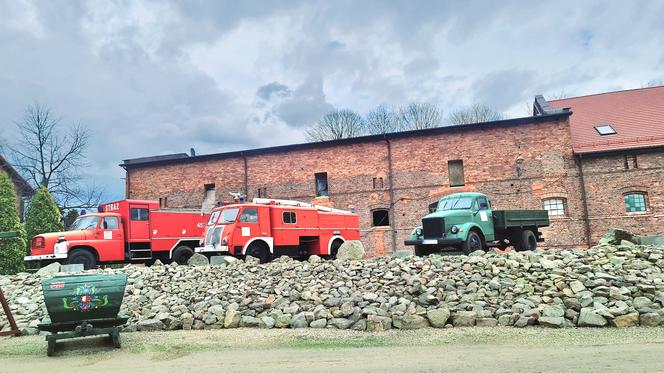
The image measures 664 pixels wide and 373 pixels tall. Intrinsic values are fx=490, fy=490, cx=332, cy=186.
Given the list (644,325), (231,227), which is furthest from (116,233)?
(644,325)

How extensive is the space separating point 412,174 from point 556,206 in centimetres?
710

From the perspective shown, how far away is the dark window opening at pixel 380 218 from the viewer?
2585 centimetres

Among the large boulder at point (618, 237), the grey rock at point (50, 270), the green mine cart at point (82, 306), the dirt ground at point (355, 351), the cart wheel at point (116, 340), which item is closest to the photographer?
the dirt ground at point (355, 351)

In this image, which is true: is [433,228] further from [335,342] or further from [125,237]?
[125,237]

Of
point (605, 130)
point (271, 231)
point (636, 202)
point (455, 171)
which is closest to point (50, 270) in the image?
point (271, 231)

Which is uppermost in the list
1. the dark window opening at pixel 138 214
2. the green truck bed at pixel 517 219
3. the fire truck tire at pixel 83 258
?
the dark window opening at pixel 138 214

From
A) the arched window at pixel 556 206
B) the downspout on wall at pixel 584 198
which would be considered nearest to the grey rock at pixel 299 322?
the arched window at pixel 556 206

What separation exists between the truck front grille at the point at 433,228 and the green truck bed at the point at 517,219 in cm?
203

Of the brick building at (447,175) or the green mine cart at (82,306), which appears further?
the brick building at (447,175)

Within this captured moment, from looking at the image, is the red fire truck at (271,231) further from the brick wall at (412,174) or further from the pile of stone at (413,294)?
the brick wall at (412,174)

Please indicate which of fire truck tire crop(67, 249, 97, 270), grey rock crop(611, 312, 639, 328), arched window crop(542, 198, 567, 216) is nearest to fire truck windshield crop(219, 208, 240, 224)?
fire truck tire crop(67, 249, 97, 270)

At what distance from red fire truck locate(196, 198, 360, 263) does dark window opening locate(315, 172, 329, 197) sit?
838 cm

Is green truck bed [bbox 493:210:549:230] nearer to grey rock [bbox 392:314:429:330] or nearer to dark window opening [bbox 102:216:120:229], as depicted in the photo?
grey rock [bbox 392:314:429:330]

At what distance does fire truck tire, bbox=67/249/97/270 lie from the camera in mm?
16016
